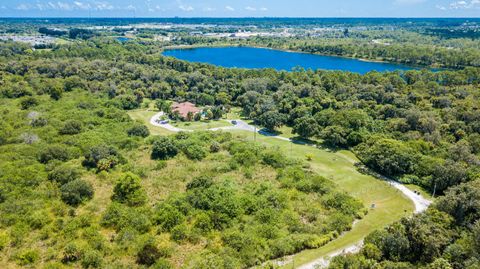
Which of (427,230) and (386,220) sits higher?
(427,230)

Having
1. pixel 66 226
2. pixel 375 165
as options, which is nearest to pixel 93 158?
pixel 66 226

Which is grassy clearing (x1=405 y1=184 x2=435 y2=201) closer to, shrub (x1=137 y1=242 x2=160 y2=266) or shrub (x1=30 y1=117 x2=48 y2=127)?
shrub (x1=137 y1=242 x2=160 y2=266)

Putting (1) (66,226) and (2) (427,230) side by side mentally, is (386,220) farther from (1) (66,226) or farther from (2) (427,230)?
(1) (66,226)

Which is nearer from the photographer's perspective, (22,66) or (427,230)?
(427,230)

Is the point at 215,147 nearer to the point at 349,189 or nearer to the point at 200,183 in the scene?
the point at 200,183

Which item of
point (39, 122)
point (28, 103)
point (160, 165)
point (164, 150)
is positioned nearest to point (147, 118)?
point (39, 122)

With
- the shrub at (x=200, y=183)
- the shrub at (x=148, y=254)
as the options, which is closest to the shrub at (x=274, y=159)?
the shrub at (x=200, y=183)
